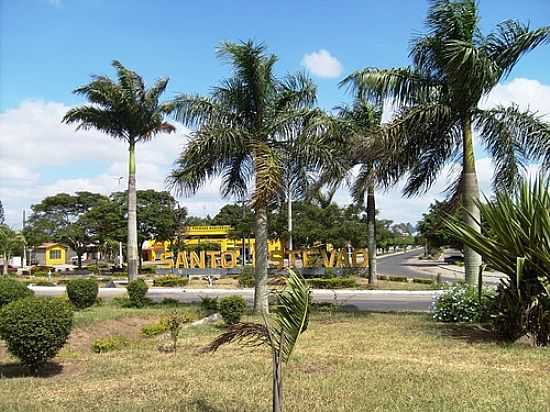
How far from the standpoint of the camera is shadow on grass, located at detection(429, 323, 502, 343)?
1084 centimetres

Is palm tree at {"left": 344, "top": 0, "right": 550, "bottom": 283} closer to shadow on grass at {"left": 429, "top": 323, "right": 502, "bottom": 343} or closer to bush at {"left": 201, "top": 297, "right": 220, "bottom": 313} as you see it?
shadow on grass at {"left": 429, "top": 323, "right": 502, "bottom": 343}

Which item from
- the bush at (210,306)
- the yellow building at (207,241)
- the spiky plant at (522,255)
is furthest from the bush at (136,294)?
the yellow building at (207,241)

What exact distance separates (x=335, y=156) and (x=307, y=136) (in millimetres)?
882

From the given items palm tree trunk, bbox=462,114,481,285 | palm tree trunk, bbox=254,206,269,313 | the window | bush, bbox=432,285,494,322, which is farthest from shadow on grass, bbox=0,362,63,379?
the window

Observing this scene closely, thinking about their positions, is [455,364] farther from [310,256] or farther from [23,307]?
[310,256]

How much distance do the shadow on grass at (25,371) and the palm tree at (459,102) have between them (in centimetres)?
847

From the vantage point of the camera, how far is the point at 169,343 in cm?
1148

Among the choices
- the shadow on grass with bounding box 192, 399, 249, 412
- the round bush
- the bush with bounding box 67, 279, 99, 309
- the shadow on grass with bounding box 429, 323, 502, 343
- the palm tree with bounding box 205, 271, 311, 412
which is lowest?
the shadow on grass with bounding box 429, 323, 502, 343

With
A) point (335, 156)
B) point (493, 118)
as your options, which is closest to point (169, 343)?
point (335, 156)

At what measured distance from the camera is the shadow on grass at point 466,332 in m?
10.8

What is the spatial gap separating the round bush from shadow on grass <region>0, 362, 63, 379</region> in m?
4.32

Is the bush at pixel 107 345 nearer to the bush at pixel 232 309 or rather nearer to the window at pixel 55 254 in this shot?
the bush at pixel 232 309

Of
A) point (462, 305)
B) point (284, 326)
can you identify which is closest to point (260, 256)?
point (462, 305)

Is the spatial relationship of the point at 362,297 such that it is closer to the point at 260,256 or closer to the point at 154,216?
the point at 260,256
